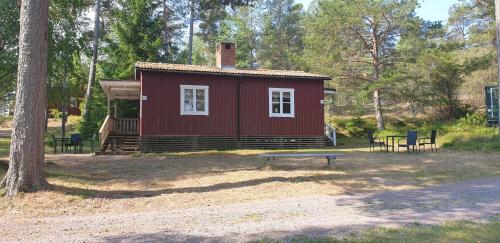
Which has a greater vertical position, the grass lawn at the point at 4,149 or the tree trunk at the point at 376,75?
the tree trunk at the point at 376,75

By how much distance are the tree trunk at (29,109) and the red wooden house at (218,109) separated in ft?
27.9

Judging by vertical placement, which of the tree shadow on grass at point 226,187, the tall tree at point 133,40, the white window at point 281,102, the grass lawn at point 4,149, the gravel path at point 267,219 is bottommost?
the gravel path at point 267,219

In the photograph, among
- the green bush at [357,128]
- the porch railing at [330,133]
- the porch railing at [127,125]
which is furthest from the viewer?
the green bush at [357,128]

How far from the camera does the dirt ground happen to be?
7.95 meters

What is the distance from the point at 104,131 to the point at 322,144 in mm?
10027

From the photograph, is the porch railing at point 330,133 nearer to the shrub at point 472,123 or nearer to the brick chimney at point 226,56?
the brick chimney at point 226,56

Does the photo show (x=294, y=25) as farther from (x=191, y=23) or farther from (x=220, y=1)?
(x=220, y=1)

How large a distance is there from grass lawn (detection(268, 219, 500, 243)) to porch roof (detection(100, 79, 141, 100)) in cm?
1430

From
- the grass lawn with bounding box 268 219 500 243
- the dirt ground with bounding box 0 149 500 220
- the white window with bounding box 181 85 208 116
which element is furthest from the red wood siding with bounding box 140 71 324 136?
the grass lawn with bounding box 268 219 500 243

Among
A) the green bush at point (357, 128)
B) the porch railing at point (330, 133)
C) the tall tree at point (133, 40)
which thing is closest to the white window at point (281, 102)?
the porch railing at point (330, 133)

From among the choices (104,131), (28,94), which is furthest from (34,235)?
(104,131)

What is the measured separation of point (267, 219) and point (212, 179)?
417 cm

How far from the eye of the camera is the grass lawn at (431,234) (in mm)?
5207

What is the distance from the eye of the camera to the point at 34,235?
18.4 ft
